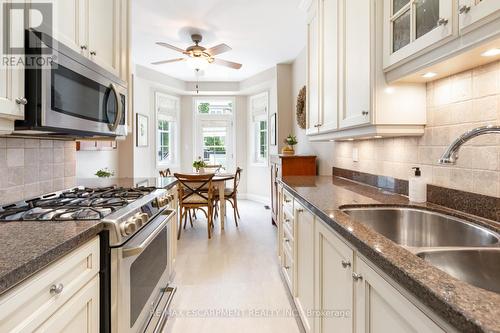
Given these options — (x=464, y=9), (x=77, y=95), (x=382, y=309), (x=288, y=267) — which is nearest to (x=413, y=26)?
(x=464, y=9)

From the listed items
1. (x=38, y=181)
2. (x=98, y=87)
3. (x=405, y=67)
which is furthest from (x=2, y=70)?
(x=405, y=67)

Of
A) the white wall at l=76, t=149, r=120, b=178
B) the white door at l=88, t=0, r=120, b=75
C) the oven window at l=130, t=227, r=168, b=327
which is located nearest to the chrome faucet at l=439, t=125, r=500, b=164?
the oven window at l=130, t=227, r=168, b=327

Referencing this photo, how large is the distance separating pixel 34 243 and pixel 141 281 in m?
0.70

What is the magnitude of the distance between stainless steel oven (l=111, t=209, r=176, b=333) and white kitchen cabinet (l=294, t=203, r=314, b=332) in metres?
0.84

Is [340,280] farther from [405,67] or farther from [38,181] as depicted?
[38,181]

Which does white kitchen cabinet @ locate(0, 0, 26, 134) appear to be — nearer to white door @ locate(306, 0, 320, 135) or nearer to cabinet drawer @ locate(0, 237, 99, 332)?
cabinet drawer @ locate(0, 237, 99, 332)

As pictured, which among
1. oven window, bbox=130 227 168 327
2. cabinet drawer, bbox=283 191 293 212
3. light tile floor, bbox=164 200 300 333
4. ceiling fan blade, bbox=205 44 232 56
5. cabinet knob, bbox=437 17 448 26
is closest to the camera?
cabinet knob, bbox=437 17 448 26

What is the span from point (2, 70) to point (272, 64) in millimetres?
4877

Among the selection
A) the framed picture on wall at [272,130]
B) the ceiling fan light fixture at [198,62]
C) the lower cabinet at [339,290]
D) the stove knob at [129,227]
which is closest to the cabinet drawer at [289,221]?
the lower cabinet at [339,290]

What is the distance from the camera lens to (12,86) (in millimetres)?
1063

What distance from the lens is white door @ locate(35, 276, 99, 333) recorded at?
2.80ft

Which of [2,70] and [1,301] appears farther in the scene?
[2,70]

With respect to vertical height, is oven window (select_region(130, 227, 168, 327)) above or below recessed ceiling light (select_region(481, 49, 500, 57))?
below

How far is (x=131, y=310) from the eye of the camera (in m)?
1.33
